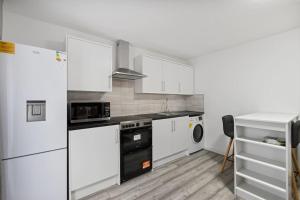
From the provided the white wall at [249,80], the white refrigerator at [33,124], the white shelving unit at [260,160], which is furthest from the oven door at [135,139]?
the white wall at [249,80]

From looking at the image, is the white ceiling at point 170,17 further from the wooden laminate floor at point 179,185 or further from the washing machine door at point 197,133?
A: the wooden laminate floor at point 179,185

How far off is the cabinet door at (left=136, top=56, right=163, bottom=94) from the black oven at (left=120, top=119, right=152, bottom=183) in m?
0.74

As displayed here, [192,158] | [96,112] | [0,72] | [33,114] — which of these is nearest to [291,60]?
[192,158]

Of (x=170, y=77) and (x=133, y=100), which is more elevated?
(x=170, y=77)

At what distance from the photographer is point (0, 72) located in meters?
1.23

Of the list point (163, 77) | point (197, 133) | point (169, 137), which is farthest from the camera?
point (197, 133)

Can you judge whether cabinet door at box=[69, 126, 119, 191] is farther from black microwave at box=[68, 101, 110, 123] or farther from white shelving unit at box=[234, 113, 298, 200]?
white shelving unit at box=[234, 113, 298, 200]

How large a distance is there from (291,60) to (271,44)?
42 centimetres

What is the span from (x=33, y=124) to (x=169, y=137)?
2.08 metres

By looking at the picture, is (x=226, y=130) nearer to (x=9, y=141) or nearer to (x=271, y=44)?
(x=271, y=44)

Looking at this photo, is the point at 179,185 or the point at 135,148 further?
the point at 135,148

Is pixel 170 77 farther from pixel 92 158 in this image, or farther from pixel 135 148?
pixel 92 158

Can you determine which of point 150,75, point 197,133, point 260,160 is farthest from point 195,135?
point 150,75

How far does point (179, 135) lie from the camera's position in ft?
9.23
